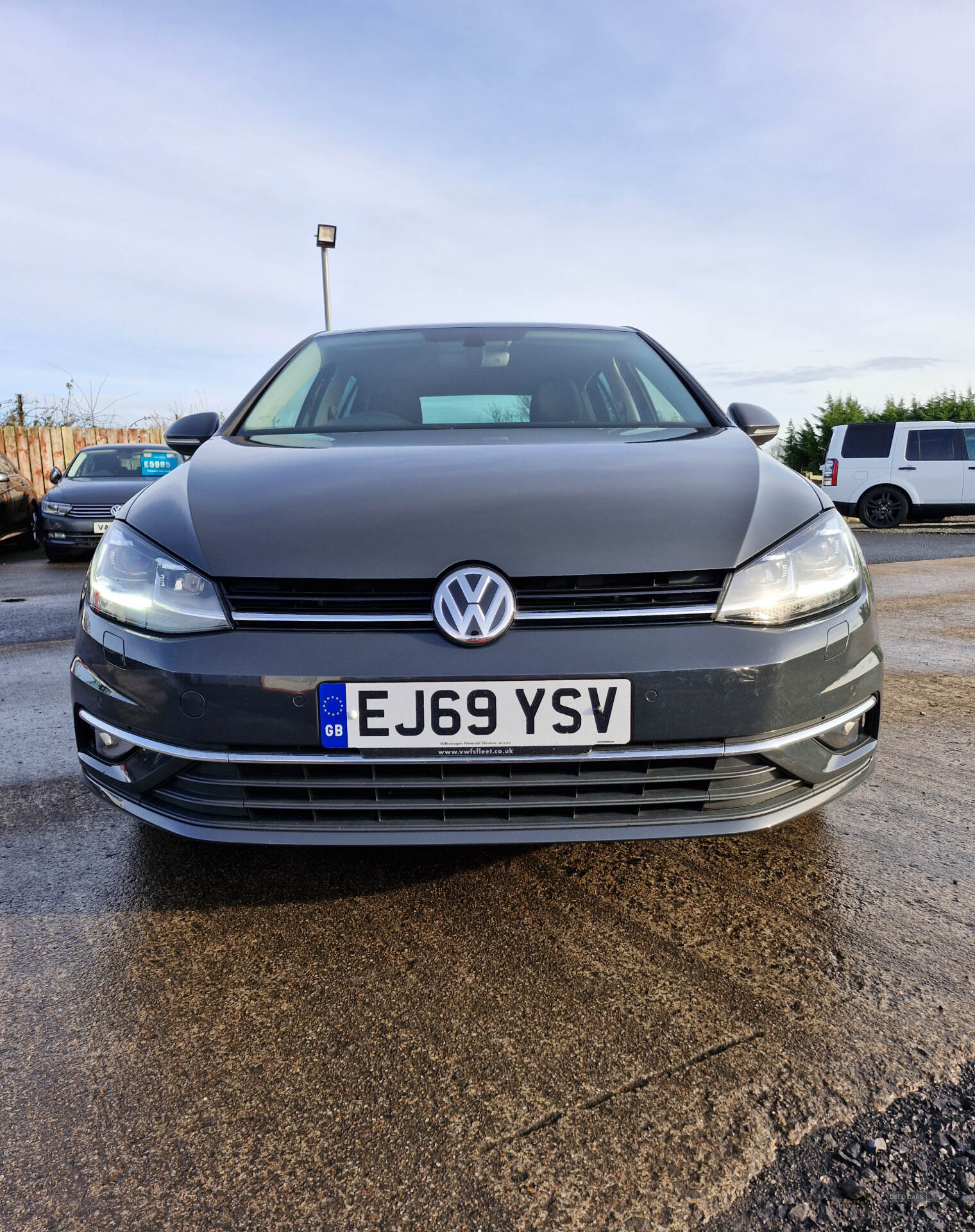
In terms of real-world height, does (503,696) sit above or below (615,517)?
below

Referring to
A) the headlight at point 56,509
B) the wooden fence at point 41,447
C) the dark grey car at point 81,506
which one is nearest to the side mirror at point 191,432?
the dark grey car at point 81,506

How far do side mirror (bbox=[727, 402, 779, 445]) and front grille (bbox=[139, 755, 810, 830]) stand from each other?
1.31 metres

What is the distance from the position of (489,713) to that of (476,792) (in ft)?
0.51

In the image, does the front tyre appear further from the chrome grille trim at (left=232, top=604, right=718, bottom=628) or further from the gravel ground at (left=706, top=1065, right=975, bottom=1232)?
the gravel ground at (left=706, top=1065, right=975, bottom=1232)

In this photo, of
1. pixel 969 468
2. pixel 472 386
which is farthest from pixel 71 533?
pixel 969 468

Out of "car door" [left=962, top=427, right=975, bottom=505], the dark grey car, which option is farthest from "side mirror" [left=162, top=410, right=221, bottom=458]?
"car door" [left=962, top=427, right=975, bottom=505]

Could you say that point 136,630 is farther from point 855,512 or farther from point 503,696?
point 855,512

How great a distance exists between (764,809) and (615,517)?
0.62 metres

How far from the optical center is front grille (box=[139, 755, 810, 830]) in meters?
1.66

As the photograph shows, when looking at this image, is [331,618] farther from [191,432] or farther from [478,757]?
[191,432]

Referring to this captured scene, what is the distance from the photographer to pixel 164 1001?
1665mm

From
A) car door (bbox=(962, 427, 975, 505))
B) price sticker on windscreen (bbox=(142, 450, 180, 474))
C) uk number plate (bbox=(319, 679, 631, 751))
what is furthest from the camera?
car door (bbox=(962, 427, 975, 505))

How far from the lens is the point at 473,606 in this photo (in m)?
1.65

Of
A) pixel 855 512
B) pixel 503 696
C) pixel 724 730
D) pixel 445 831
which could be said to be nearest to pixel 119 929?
pixel 445 831
